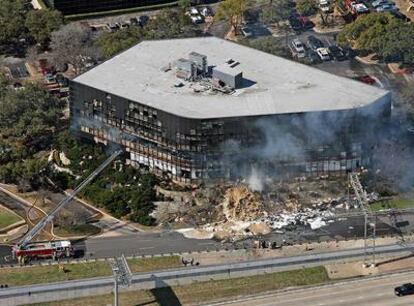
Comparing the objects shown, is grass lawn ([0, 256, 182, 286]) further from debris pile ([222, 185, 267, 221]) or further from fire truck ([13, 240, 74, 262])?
debris pile ([222, 185, 267, 221])

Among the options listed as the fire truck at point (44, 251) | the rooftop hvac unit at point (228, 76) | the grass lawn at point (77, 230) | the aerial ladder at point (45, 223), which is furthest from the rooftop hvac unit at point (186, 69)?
the fire truck at point (44, 251)

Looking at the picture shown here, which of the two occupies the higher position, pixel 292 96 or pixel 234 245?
pixel 292 96

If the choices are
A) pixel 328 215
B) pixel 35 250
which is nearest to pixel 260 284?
pixel 328 215

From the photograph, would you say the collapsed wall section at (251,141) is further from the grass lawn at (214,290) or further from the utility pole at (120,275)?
the utility pole at (120,275)

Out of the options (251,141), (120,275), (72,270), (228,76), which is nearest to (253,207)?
(251,141)

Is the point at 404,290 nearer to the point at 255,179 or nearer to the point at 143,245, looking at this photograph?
the point at 255,179

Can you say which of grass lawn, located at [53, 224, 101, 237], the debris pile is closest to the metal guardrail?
the debris pile

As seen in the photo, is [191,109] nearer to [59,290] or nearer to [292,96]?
[292,96]
